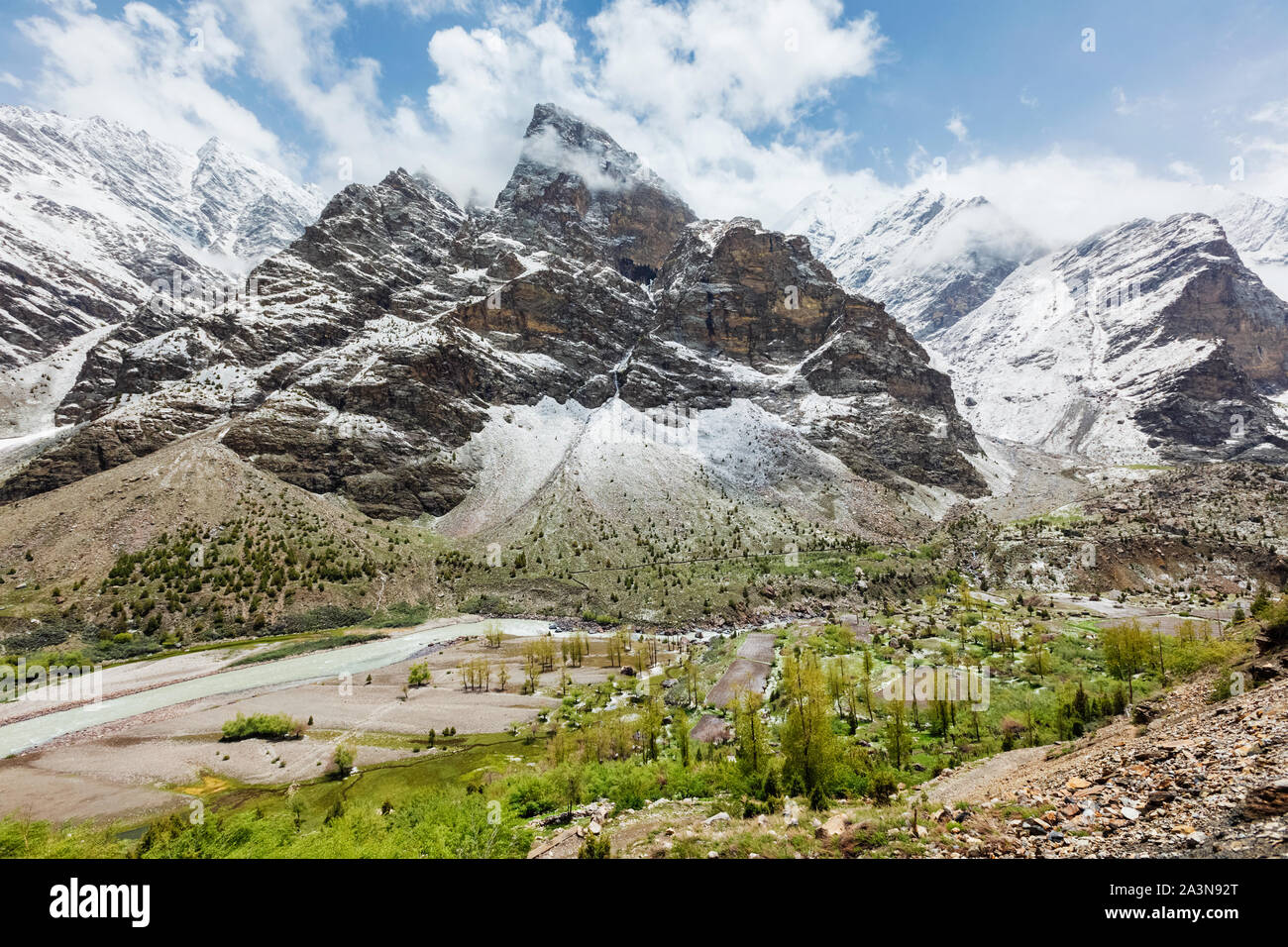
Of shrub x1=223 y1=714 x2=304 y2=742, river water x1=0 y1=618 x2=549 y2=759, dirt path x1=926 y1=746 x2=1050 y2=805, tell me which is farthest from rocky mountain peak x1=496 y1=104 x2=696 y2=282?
dirt path x1=926 y1=746 x2=1050 y2=805

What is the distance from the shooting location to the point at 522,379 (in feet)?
384

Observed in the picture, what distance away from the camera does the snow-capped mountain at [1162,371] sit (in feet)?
463

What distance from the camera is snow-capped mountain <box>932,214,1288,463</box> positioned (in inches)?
5556

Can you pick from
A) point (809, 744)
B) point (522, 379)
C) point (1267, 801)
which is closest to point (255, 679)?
point (809, 744)

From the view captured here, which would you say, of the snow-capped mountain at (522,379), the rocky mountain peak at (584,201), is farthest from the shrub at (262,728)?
the rocky mountain peak at (584,201)

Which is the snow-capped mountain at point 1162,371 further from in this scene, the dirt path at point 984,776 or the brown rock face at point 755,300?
the dirt path at point 984,776

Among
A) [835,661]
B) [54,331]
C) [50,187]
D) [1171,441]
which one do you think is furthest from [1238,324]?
[50,187]

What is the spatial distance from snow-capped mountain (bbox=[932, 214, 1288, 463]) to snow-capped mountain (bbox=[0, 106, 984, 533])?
57.5 meters

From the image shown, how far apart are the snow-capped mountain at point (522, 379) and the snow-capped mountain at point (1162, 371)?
189 ft

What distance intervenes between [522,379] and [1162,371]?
612 feet

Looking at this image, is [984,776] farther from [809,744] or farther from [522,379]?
[522,379]

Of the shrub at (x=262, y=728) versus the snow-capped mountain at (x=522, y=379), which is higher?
the snow-capped mountain at (x=522, y=379)
